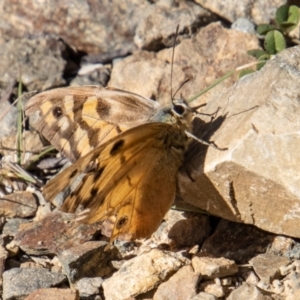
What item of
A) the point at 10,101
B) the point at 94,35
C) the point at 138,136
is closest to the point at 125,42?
the point at 94,35

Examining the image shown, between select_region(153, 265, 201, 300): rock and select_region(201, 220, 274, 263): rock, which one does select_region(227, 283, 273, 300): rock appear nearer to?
select_region(153, 265, 201, 300): rock

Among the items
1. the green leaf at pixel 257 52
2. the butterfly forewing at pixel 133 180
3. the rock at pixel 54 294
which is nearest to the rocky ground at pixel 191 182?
the rock at pixel 54 294

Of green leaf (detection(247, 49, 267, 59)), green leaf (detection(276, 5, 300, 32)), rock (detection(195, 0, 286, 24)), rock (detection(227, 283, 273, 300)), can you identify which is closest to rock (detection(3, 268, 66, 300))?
rock (detection(227, 283, 273, 300))

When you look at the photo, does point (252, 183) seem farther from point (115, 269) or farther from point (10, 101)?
point (10, 101)

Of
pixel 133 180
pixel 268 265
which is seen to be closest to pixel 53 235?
pixel 133 180

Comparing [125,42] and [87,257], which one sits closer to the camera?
[87,257]

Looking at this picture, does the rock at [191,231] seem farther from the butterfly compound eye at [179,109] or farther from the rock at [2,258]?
the rock at [2,258]
